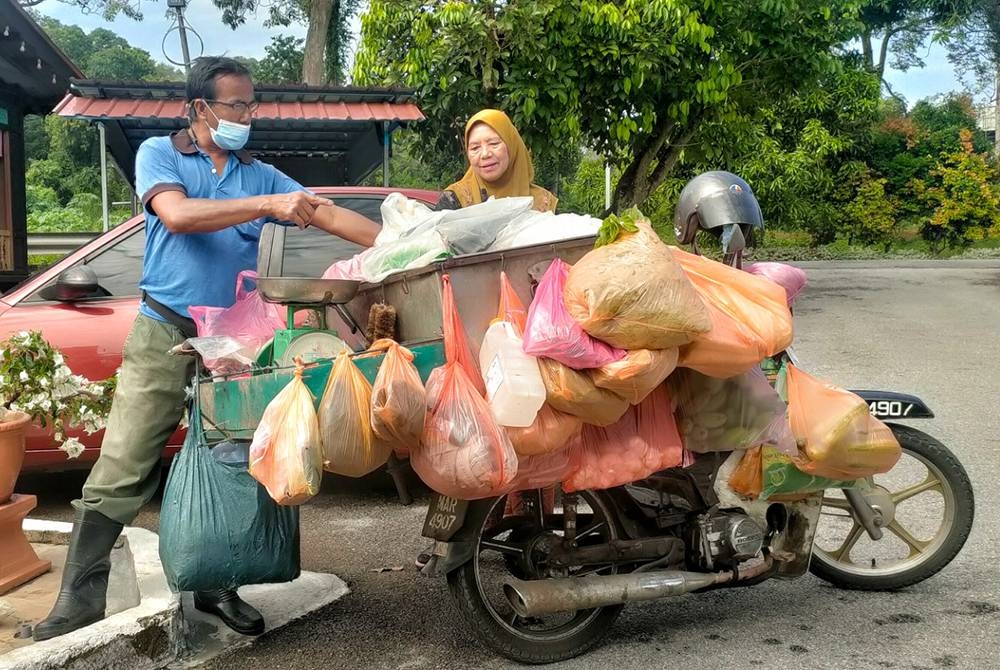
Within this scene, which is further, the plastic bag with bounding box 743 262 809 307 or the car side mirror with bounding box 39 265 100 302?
the car side mirror with bounding box 39 265 100 302

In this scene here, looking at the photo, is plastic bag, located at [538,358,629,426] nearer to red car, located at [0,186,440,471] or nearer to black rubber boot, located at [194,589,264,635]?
black rubber boot, located at [194,589,264,635]

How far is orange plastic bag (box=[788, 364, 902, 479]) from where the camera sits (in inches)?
126

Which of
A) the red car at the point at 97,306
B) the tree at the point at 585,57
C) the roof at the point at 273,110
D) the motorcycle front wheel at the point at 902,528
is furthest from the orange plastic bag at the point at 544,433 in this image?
the tree at the point at 585,57

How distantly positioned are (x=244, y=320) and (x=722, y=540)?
1775 millimetres

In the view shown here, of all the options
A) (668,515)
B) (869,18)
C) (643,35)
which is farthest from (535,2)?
(869,18)

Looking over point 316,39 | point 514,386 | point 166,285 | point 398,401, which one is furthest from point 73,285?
point 316,39

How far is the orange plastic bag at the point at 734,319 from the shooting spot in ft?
9.11

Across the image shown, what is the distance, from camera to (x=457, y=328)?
2.82 m

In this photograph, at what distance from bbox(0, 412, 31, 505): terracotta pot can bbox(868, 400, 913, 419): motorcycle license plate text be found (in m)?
3.22

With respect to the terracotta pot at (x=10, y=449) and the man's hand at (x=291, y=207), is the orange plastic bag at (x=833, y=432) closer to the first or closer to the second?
the man's hand at (x=291, y=207)

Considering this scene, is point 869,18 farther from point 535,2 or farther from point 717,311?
point 717,311

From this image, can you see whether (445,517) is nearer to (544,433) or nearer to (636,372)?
(544,433)

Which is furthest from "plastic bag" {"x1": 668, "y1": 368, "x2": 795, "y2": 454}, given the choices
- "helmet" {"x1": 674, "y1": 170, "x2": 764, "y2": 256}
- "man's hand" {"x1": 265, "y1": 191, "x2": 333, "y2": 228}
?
"man's hand" {"x1": 265, "y1": 191, "x2": 333, "y2": 228}

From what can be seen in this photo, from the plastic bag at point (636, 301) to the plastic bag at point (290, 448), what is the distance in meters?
0.79
